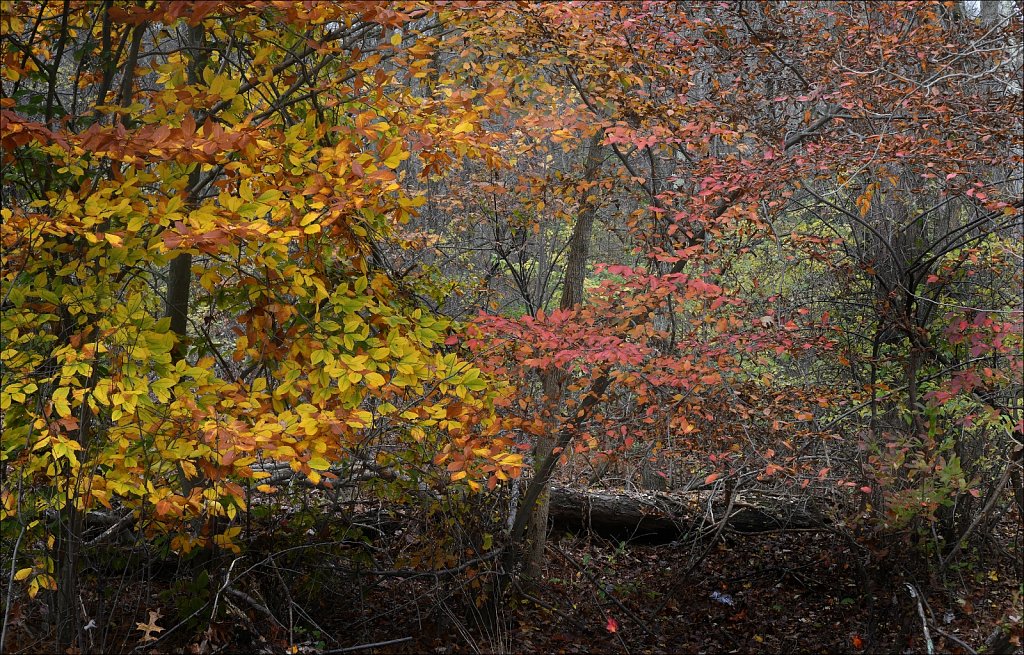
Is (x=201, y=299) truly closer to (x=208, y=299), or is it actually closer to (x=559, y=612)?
(x=208, y=299)

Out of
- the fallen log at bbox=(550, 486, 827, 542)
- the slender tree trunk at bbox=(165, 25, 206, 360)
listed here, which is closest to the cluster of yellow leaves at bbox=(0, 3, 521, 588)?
the slender tree trunk at bbox=(165, 25, 206, 360)

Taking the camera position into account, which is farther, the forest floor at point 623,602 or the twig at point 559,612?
the twig at point 559,612

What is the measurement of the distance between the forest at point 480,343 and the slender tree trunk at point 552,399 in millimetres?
36

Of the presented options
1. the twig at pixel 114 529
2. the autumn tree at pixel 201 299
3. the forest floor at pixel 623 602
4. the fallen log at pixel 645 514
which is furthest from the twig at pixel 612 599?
the twig at pixel 114 529

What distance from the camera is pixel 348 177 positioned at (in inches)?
145

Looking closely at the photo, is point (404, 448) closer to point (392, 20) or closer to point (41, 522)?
point (41, 522)

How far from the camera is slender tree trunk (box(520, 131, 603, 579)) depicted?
6.03m

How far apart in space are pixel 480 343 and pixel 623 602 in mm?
2850

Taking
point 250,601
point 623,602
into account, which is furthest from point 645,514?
point 250,601

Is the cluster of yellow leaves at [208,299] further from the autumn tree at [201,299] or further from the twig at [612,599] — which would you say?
the twig at [612,599]

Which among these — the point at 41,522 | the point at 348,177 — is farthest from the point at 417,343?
the point at 41,522

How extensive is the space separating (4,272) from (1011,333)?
4.88 metres

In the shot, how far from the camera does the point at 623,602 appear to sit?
648 centimetres

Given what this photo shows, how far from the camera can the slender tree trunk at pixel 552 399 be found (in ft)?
19.8
